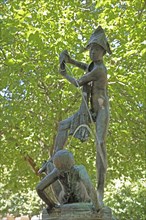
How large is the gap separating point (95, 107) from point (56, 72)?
7.60 m

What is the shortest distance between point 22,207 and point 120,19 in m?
26.0

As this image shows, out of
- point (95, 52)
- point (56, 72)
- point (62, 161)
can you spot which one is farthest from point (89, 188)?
point (56, 72)

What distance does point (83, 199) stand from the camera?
5777mm

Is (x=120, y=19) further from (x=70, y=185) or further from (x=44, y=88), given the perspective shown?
(x=70, y=185)

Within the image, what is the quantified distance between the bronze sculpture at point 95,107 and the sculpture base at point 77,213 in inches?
35.0

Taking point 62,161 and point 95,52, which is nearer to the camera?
point 62,161

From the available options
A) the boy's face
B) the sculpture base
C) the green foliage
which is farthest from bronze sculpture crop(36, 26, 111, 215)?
the green foliage

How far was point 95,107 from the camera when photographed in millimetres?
6848

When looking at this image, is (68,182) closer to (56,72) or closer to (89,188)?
(89,188)

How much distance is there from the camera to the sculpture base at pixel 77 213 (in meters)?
5.52

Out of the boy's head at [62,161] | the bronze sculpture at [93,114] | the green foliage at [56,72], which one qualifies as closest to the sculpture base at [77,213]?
the bronze sculpture at [93,114]

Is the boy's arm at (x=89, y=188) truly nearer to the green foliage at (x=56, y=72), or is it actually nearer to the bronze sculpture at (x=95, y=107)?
the bronze sculpture at (x=95, y=107)

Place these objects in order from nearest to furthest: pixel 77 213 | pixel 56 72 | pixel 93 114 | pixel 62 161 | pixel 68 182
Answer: pixel 77 213, pixel 62 161, pixel 68 182, pixel 93 114, pixel 56 72

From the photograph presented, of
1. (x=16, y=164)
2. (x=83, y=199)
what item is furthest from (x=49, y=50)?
(x=83, y=199)
